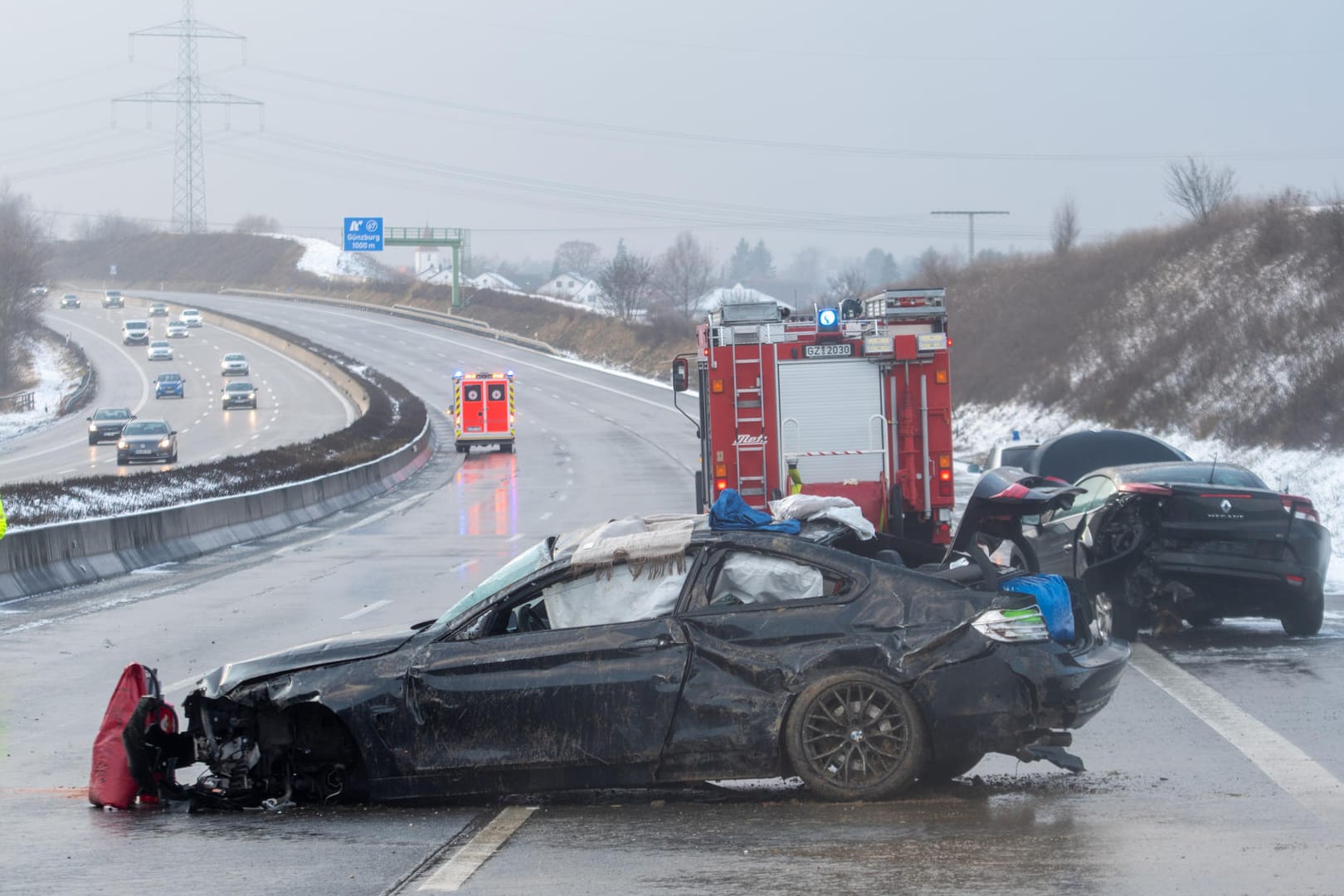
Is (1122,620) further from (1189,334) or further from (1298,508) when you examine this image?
(1189,334)

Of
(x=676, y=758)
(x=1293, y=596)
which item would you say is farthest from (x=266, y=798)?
(x=1293, y=596)

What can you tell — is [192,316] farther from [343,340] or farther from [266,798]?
[266,798]

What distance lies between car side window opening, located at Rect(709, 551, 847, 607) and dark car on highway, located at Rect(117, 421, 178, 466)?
141 ft

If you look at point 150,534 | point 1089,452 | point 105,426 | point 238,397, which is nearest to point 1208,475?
point 1089,452

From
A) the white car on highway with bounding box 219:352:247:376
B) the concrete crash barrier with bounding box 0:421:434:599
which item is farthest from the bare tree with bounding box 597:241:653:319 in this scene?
the concrete crash barrier with bounding box 0:421:434:599

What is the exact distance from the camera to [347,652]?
745 cm

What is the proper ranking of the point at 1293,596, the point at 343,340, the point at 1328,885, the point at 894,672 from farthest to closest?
the point at 343,340
the point at 1293,596
the point at 894,672
the point at 1328,885

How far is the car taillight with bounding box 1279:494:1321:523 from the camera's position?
12089 mm

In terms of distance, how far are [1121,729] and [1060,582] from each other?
201 cm

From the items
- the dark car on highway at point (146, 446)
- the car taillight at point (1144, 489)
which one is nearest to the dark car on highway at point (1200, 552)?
the car taillight at point (1144, 489)

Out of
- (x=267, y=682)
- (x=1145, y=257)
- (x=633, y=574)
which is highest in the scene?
(x=1145, y=257)

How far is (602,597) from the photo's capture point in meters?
7.42

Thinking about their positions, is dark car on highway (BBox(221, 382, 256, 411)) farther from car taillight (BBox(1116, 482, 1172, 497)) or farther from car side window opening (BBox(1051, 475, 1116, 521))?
car taillight (BBox(1116, 482, 1172, 497))

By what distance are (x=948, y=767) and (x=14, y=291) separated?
3900 inches
